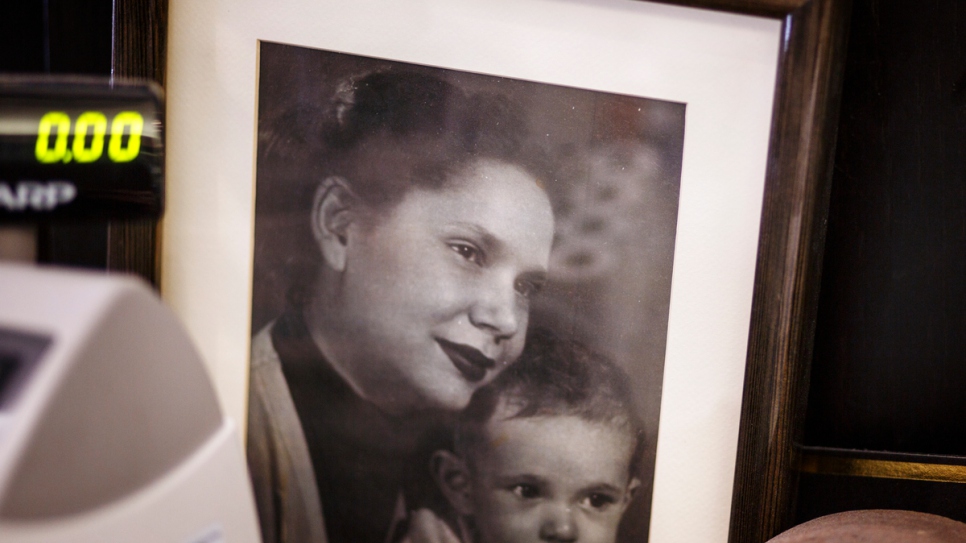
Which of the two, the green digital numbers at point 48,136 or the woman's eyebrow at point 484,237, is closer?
the green digital numbers at point 48,136

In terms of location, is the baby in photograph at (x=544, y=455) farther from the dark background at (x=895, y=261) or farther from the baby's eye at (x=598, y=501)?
the dark background at (x=895, y=261)

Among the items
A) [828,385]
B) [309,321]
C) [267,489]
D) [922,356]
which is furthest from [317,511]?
[922,356]

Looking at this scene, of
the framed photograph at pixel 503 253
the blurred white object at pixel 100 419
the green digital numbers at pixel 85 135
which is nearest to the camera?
the blurred white object at pixel 100 419

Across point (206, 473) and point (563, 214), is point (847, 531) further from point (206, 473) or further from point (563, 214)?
point (206, 473)

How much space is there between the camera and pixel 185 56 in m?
0.68

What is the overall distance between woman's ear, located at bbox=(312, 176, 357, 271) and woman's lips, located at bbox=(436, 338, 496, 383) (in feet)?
0.53

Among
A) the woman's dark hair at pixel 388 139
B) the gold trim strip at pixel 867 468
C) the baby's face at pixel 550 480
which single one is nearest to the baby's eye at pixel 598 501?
the baby's face at pixel 550 480

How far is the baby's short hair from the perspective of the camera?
75 centimetres

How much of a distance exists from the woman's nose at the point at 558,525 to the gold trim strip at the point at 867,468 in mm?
312

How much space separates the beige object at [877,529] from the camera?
701 millimetres

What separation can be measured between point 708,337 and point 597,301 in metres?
A: 0.16

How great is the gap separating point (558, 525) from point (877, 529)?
1.24 feet

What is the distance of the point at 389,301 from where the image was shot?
73cm

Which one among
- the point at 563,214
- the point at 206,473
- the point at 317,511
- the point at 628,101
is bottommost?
the point at 317,511
